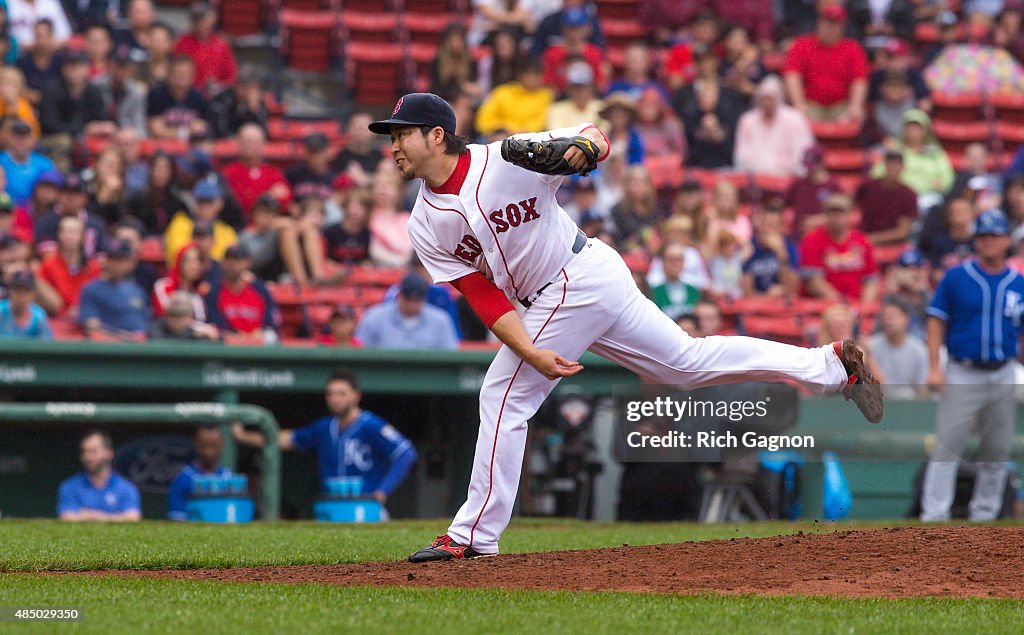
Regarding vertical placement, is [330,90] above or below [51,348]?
above

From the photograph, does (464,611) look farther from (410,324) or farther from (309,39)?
(309,39)

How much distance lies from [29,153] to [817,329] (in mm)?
6508

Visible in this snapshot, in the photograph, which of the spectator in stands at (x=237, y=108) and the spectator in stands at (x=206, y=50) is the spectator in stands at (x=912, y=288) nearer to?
the spectator in stands at (x=237, y=108)

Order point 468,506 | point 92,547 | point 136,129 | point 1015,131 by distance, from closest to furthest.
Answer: point 468,506 → point 92,547 → point 136,129 → point 1015,131

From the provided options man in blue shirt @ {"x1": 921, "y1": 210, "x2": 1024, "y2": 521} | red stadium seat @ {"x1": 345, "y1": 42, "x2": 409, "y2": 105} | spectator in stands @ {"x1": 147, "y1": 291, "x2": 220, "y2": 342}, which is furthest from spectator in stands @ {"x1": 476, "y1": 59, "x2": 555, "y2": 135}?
man in blue shirt @ {"x1": 921, "y1": 210, "x2": 1024, "y2": 521}

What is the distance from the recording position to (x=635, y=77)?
15305mm

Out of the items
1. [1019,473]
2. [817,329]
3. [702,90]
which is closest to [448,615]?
[1019,473]

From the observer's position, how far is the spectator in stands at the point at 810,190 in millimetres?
14523

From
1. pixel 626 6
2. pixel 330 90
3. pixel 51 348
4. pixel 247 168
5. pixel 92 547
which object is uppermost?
pixel 626 6

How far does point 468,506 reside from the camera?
19.2 feet

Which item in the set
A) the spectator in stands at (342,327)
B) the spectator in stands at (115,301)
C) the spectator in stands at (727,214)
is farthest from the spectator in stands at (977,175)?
the spectator in stands at (115,301)

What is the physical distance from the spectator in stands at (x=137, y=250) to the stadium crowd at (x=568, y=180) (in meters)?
0.03

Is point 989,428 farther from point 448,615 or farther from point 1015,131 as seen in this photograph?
point 1015,131

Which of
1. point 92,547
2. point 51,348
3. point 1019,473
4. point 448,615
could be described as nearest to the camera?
point 448,615
